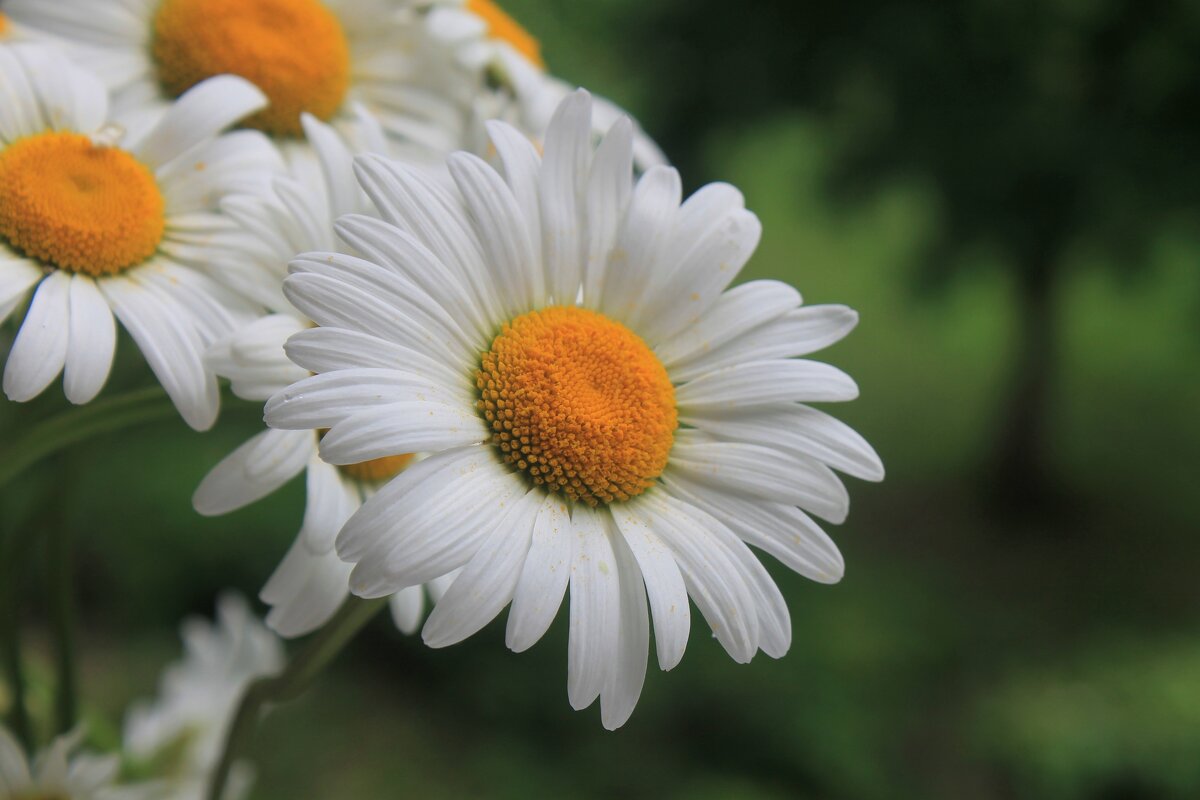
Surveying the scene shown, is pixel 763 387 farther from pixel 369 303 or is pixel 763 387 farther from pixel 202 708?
pixel 202 708

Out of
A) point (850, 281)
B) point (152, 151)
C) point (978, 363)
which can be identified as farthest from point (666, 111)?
point (152, 151)

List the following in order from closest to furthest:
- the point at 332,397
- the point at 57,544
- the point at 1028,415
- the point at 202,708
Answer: the point at 332,397 < the point at 57,544 < the point at 202,708 < the point at 1028,415

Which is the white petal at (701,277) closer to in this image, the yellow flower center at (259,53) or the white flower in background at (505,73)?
the white flower in background at (505,73)

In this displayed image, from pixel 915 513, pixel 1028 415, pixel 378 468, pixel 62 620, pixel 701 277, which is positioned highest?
pixel 701 277

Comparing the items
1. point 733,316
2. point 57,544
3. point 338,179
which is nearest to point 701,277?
point 733,316

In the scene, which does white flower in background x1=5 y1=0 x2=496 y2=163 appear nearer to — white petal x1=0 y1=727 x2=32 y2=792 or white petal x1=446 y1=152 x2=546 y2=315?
white petal x1=446 y1=152 x2=546 y2=315

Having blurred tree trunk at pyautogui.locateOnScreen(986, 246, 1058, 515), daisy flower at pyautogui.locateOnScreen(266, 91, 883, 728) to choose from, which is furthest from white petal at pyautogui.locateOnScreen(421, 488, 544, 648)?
blurred tree trunk at pyautogui.locateOnScreen(986, 246, 1058, 515)

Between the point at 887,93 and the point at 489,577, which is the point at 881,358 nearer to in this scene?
the point at 887,93
